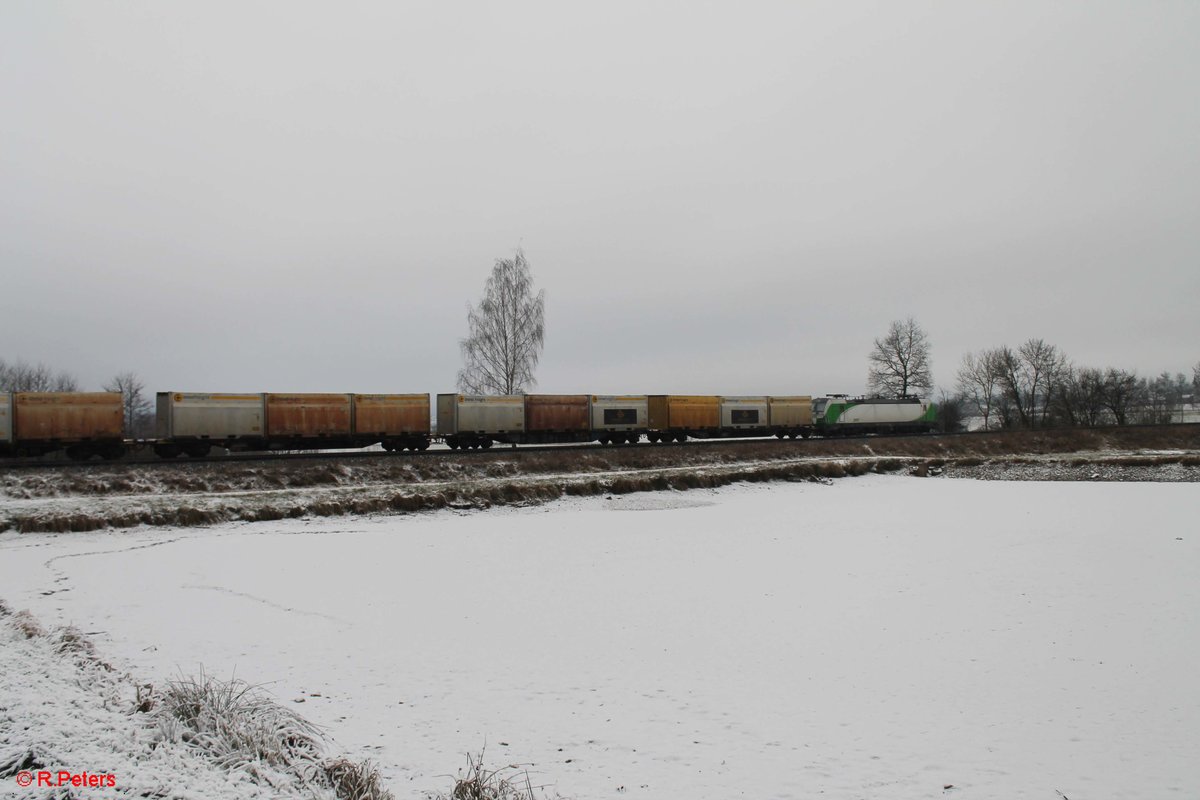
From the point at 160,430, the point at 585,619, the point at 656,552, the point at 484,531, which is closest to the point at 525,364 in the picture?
the point at 160,430

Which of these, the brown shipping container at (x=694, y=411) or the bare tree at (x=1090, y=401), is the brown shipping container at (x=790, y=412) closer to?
the brown shipping container at (x=694, y=411)

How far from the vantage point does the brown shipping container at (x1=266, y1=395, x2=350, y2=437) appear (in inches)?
1156

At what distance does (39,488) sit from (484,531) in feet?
42.9

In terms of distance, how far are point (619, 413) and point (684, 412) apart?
4848mm

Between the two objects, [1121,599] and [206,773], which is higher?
[206,773]

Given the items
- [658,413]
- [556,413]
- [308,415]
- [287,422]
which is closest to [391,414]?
[308,415]

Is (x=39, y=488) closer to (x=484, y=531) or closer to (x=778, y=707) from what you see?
(x=484, y=531)

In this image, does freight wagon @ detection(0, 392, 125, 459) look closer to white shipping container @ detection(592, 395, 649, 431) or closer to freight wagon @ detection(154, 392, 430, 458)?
freight wagon @ detection(154, 392, 430, 458)

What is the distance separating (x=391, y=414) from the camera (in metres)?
31.7

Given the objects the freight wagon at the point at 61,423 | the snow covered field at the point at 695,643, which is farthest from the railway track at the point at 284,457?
the snow covered field at the point at 695,643

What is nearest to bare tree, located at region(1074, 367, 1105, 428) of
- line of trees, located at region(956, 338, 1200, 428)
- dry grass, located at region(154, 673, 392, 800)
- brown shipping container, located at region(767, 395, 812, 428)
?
line of trees, located at region(956, 338, 1200, 428)

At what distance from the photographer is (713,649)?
945 cm

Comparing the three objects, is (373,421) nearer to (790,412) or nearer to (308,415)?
(308,415)

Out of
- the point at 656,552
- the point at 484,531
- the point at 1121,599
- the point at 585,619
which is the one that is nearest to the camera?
the point at 585,619
